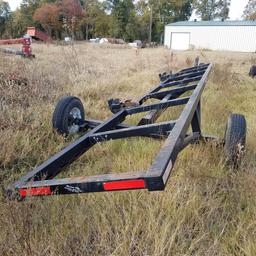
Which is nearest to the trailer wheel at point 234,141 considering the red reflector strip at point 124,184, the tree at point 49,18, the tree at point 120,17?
the red reflector strip at point 124,184

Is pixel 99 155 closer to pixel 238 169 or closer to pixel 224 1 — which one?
pixel 238 169

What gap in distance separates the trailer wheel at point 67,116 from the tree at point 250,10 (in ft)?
179

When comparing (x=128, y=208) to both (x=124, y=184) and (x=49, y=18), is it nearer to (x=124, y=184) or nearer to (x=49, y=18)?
(x=124, y=184)

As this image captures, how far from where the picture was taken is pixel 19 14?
58.0 meters

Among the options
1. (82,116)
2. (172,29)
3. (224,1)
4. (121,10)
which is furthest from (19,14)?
(82,116)

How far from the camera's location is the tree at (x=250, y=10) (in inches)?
1997

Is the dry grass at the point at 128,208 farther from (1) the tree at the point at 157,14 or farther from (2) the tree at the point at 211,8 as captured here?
(2) the tree at the point at 211,8

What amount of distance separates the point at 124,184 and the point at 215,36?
42.9 metres

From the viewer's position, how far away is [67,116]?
130 inches

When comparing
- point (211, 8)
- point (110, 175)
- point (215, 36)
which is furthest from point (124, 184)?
point (211, 8)

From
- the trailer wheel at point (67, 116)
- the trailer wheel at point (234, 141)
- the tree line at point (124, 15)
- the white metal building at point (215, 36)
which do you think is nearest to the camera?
the trailer wheel at point (234, 141)

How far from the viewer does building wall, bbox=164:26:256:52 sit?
37625 mm

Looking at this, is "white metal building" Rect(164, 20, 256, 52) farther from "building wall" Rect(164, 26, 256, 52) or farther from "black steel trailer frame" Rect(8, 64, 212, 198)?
"black steel trailer frame" Rect(8, 64, 212, 198)

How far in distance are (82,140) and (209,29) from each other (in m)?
42.7
